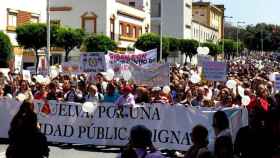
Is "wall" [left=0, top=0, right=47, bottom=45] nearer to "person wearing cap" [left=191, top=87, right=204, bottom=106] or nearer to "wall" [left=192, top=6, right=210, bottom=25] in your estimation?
"person wearing cap" [left=191, top=87, right=204, bottom=106]

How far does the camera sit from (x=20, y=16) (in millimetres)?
50531

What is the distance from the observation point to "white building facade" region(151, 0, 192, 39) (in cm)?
10059

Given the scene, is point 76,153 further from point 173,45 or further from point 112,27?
point 173,45

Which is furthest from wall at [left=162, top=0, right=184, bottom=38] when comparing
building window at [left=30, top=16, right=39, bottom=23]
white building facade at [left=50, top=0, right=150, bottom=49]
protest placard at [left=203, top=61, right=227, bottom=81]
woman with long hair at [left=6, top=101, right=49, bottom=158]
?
woman with long hair at [left=6, top=101, right=49, bottom=158]

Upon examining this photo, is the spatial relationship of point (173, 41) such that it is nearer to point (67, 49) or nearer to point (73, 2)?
point (73, 2)

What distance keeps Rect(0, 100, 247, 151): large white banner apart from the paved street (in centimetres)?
43

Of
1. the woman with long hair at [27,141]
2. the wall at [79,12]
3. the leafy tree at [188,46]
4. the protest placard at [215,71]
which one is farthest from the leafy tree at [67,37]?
the woman with long hair at [27,141]

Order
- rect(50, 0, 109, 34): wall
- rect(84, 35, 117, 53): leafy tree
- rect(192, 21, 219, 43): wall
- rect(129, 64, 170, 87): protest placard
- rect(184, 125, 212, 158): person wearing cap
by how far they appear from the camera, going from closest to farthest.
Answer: rect(184, 125, 212, 158): person wearing cap
rect(129, 64, 170, 87): protest placard
rect(84, 35, 117, 53): leafy tree
rect(50, 0, 109, 34): wall
rect(192, 21, 219, 43): wall

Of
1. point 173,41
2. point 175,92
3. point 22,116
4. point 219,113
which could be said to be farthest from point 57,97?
point 173,41

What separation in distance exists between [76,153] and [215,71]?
706 cm

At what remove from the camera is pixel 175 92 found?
19500 millimetres

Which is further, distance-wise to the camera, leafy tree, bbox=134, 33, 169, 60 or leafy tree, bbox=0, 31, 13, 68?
leafy tree, bbox=134, 33, 169, 60

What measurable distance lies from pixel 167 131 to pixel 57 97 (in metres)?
3.51

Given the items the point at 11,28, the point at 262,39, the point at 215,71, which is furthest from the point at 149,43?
the point at 262,39
